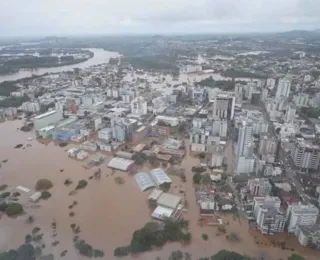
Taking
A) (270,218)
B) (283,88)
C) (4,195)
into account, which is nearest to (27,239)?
(4,195)

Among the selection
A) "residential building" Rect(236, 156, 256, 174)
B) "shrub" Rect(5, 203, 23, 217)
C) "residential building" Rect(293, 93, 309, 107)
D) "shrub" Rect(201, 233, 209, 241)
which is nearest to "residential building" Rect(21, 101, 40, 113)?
"shrub" Rect(5, 203, 23, 217)

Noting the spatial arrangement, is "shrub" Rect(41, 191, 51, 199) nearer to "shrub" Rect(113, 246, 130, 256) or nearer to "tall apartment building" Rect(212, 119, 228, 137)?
"shrub" Rect(113, 246, 130, 256)

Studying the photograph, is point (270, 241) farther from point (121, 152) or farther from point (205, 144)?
point (121, 152)

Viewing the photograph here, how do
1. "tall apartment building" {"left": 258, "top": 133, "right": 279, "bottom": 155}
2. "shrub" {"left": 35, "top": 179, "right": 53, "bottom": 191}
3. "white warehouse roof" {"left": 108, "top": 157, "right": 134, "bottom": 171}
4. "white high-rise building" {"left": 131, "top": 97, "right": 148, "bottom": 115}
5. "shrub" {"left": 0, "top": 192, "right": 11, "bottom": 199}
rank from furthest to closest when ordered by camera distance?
"white high-rise building" {"left": 131, "top": 97, "right": 148, "bottom": 115}, "tall apartment building" {"left": 258, "top": 133, "right": 279, "bottom": 155}, "white warehouse roof" {"left": 108, "top": 157, "right": 134, "bottom": 171}, "shrub" {"left": 35, "top": 179, "right": 53, "bottom": 191}, "shrub" {"left": 0, "top": 192, "right": 11, "bottom": 199}

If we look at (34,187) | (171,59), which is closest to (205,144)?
(34,187)

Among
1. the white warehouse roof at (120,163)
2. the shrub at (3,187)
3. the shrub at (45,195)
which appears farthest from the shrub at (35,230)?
the white warehouse roof at (120,163)

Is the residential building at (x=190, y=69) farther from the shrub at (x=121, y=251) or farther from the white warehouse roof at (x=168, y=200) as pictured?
the shrub at (x=121, y=251)
